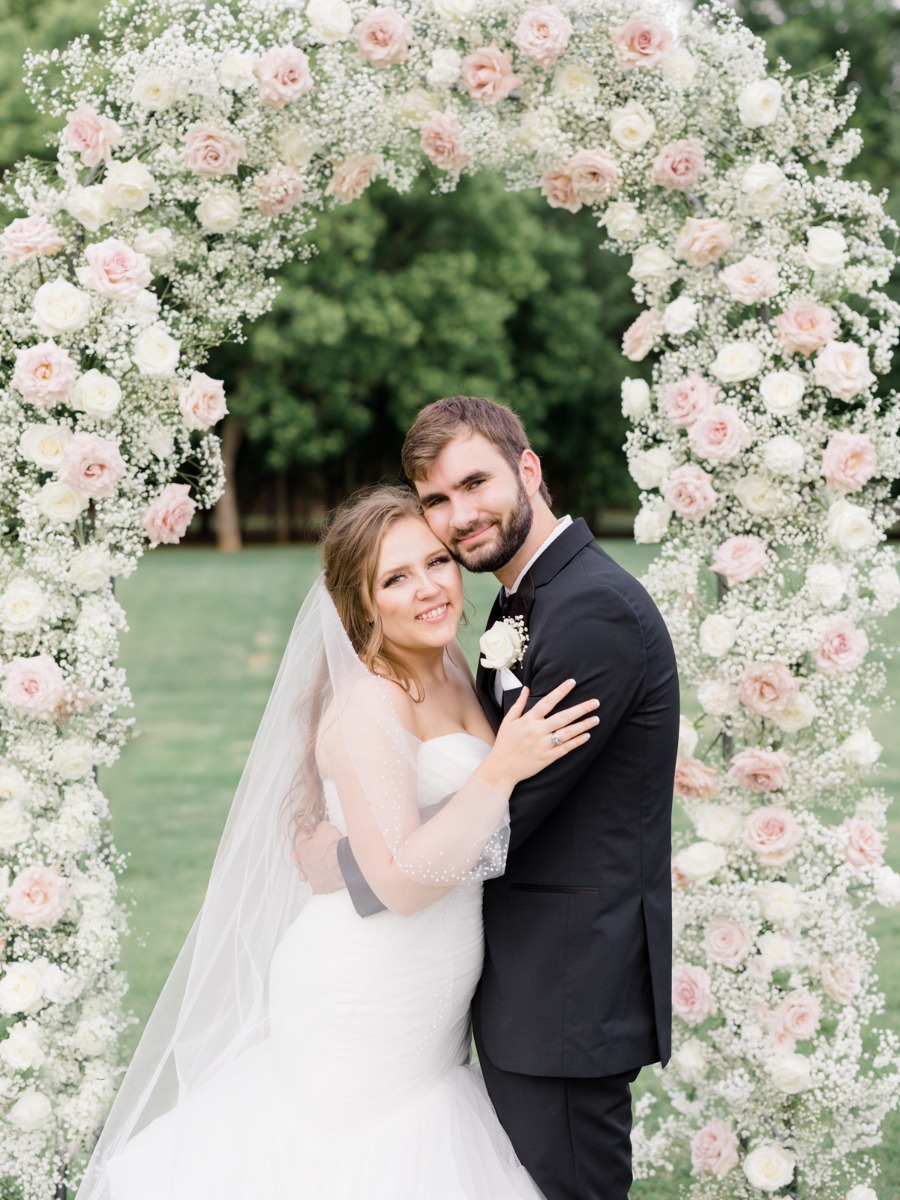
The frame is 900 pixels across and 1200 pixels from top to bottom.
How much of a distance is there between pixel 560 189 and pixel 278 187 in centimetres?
106

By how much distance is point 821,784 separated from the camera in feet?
15.3

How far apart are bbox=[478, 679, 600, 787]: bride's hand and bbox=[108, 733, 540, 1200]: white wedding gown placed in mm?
273

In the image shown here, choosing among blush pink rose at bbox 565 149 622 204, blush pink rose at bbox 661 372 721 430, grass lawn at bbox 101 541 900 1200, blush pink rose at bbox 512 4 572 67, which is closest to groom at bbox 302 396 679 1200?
grass lawn at bbox 101 541 900 1200

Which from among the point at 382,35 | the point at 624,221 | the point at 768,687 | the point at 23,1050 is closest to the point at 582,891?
the point at 768,687

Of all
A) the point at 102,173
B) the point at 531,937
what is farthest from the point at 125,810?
the point at 531,937

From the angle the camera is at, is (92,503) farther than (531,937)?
Yes

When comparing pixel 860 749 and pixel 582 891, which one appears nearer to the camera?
pixel 582 891

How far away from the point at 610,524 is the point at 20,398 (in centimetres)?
4027

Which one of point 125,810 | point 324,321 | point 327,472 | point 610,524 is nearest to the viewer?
point 125,810

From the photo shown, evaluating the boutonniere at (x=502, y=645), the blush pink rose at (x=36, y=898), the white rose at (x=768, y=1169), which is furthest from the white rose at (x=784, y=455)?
the blush pink rose at (x=36, y=898)

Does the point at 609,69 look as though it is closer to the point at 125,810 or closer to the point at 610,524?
the point at 125,810

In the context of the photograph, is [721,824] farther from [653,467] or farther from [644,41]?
[644,41]

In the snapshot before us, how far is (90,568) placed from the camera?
4.45m

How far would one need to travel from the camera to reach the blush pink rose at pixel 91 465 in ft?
14.3
